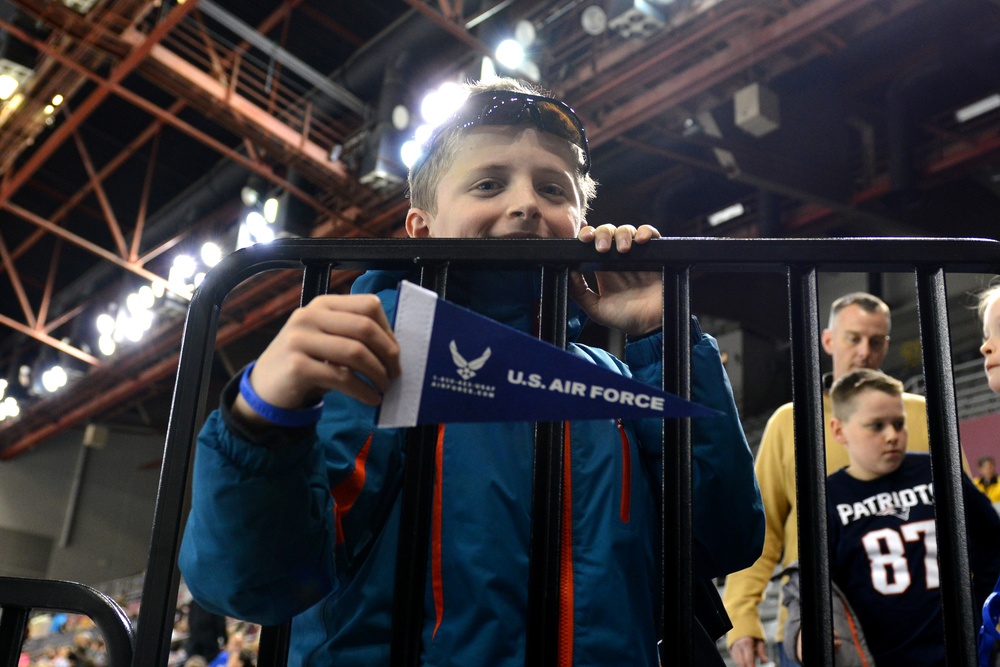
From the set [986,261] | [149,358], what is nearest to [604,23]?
[986,261]

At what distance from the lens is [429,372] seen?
0.76m

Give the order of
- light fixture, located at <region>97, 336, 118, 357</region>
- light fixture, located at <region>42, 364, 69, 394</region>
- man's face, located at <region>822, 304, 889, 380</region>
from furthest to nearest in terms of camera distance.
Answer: light fixture, located at <region>42, 364, 69, 394</region>, light fixture, located at <region>97, 336, 118, 357</region>, man's face, located at <region>822, 304, 889, 380</region>

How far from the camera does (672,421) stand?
920 mm

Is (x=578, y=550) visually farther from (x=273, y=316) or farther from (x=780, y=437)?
(x=273, y=316)

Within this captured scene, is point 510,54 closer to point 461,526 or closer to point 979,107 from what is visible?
point 979,107

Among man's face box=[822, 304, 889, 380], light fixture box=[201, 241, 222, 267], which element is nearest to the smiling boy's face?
→ man's face box=[822, 304, 889, 380]

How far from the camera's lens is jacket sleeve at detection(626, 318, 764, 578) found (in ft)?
3.42

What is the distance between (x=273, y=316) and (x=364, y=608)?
11.7 metres

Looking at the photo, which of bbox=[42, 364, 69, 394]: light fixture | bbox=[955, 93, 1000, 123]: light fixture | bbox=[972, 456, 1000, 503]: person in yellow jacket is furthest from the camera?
bbox=[42, 364, 69, 394]: light fixture

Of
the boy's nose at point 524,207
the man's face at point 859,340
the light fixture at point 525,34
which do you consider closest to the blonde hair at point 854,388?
the man's face at point 859,340

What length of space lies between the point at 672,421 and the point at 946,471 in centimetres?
27

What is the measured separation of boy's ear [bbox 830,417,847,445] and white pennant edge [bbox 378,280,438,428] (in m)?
2.06

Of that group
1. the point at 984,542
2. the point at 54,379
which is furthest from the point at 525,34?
the point at 54,379

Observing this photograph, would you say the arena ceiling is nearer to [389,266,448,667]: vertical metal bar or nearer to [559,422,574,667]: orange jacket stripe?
[559,422,574,667]: orange jacket stripe
